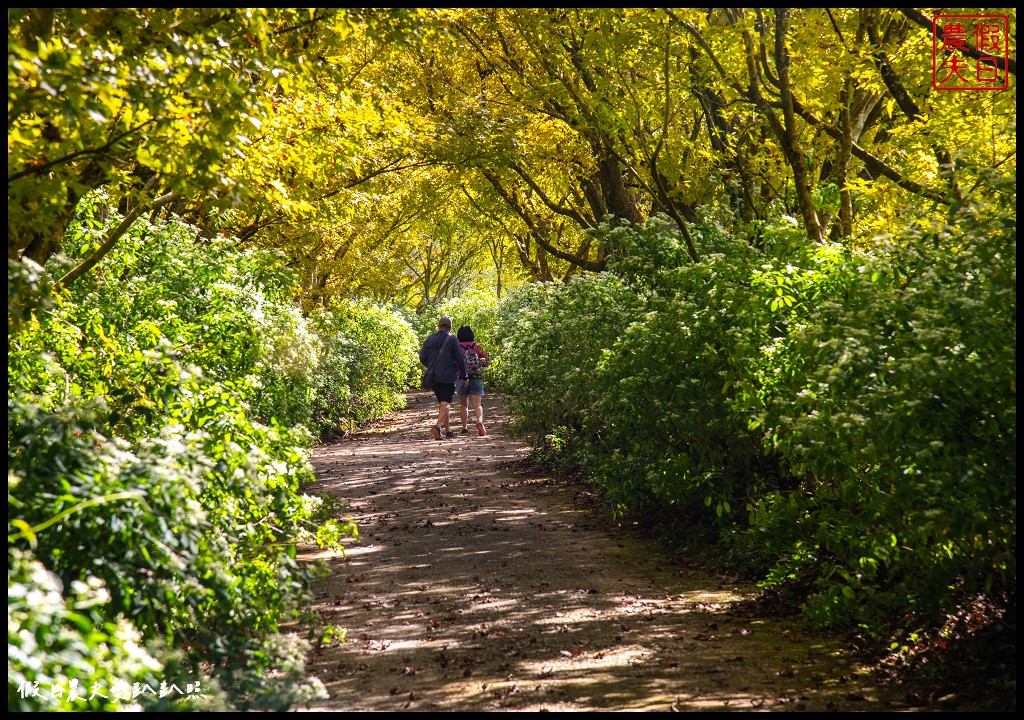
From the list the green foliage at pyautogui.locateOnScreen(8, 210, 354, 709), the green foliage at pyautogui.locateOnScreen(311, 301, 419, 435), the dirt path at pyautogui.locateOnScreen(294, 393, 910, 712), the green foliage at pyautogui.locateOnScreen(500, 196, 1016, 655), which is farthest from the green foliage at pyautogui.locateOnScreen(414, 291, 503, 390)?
the green foliage at pyautogui.locateOnScreen(8, 210, 354, 709)

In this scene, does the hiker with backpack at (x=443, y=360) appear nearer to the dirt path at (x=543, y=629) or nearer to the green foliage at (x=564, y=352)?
the green foliage at (x=564, y=352)

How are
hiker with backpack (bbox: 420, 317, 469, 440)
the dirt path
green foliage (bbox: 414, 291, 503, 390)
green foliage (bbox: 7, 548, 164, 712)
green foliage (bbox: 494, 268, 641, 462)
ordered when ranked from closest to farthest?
green foliage (bbox: 7, 548, 164, 712) → the dirt path → green foliage (bbox: 494, 268, 641, 462) → hiker with backpack (bbox: 420, 317, 469, 440) → green foliage (bbox: 414, 291, 503, 390)

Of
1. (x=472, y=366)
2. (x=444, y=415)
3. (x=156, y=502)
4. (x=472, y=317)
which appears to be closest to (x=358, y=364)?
(x=444, y=415)

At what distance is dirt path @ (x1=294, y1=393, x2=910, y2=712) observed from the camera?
4.87 m

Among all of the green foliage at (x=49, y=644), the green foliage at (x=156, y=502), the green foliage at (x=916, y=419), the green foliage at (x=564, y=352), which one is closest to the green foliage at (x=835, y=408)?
the green foliage at (x=916, y=419)

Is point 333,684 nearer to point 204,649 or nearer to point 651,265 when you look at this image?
point 204,649

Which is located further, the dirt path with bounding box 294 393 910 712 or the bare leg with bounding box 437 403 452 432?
the bare leg with bounding box 437 403 452 432

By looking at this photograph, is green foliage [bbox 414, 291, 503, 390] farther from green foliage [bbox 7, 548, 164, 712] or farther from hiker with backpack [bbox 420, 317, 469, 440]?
green foliage [bbox 7, 548, 164, 712]

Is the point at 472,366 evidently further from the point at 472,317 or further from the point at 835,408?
the point at 472,317

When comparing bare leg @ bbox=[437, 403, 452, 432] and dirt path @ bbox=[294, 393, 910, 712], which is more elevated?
bare leg @ bbox=[437, 403, 452, 432]

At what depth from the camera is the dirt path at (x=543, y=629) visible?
4.87 metres

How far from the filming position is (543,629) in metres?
6.12

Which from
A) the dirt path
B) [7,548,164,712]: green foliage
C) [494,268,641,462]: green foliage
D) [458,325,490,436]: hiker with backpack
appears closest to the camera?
[7,548,164,712]: green foliage

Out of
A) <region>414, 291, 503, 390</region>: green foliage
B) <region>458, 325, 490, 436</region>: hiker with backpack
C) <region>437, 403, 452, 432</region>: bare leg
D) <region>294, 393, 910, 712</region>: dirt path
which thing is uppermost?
<region>414, 291, 503, 390</region>: green foliage
